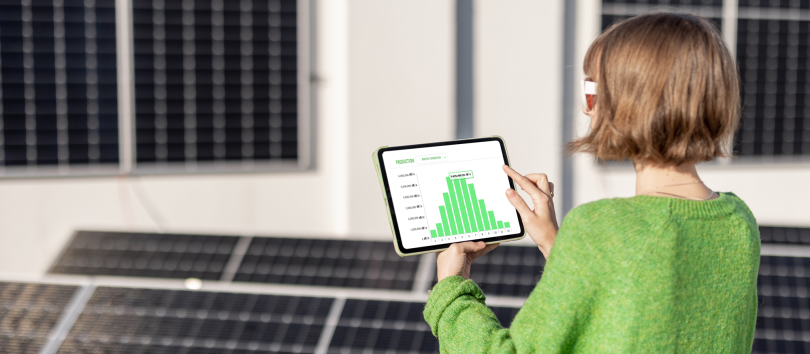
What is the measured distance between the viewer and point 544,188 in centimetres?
135

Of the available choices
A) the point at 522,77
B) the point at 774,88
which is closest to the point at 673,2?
the point at 774,88

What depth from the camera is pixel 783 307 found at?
120 inches

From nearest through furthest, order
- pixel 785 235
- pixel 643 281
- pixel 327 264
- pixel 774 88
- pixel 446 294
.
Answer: pixel 643 281, pixel 446 294, pixel 327 264, pixel 785 235, pixel 774 88

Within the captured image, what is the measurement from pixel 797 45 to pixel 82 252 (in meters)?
5.88

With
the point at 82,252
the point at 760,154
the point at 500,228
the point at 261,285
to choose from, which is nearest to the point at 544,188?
the point at 500,228

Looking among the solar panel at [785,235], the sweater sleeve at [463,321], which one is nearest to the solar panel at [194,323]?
the sweater sleeve at [463,321]

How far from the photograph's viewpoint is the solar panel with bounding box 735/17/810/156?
550cm

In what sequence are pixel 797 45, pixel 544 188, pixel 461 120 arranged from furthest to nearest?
pixel 797 45 → pixel 461 120 → pixel 544 188

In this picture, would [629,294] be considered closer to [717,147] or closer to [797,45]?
[717,147]

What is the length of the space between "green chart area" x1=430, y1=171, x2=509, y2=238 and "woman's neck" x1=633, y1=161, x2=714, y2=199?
0.38 metres

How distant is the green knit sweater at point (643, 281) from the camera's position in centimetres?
92

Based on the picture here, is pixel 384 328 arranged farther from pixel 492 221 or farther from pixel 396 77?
pixel 396 77

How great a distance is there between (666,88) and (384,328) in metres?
2.09

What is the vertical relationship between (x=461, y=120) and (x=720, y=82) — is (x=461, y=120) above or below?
below
